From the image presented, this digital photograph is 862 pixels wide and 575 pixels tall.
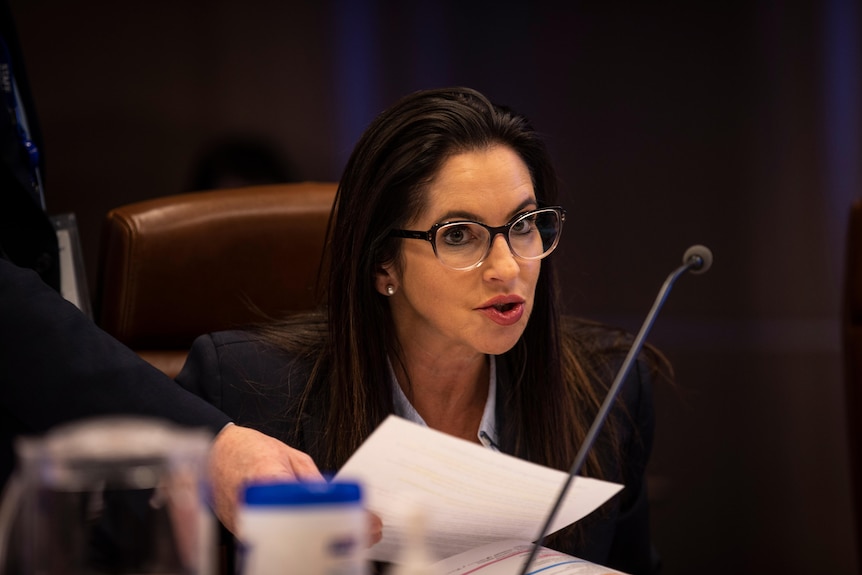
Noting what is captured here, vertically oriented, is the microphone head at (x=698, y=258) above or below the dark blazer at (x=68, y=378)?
above

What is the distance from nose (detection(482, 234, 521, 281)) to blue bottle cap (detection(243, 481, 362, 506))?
32.8 inches

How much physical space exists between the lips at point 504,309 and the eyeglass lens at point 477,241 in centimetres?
6

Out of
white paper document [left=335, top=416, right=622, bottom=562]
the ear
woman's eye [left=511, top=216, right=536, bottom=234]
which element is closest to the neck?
the ear

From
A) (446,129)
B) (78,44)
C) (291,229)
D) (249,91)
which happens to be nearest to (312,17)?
(249,91)

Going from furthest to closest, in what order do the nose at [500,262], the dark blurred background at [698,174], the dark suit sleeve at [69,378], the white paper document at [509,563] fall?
the dark blurred background at [698,174], the nose at [500,262], the dark suit sleeve at [69,378], the white paper document at [509,563]

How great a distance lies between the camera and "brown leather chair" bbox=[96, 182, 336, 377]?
1.64 m

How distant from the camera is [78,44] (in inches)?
92.4

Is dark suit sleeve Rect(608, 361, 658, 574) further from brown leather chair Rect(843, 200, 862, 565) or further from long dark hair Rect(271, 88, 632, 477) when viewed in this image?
brown leather chair Rect(843, 200, 862, 565)

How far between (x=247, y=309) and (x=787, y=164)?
1.45 metres

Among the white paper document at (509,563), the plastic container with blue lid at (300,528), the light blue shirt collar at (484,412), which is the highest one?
the plastic container with blue lid at (300,528)

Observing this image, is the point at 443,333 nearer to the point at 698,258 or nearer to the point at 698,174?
the point at 698,258

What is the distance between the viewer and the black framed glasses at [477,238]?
1.38 m

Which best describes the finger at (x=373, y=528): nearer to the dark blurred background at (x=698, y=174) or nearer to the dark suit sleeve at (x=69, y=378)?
the dark suit sleeve at (x=69, y=378)

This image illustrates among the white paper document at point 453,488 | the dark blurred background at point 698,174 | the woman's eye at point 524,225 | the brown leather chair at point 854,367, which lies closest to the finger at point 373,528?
the white paper document at point 453,488
